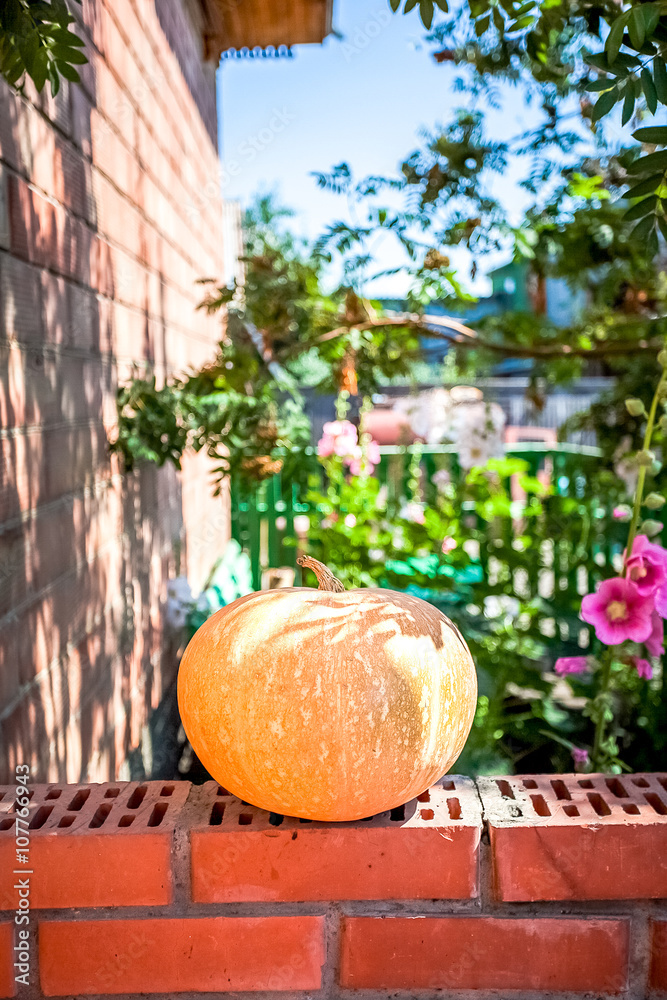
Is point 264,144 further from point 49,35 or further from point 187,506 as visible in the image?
point 49,35

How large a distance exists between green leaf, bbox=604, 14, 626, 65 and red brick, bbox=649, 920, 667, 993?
1192mm

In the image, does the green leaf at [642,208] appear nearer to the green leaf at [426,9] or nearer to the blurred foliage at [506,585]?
the green leaf at [426,9]

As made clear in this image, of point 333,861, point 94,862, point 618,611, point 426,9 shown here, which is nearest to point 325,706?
point 333,861

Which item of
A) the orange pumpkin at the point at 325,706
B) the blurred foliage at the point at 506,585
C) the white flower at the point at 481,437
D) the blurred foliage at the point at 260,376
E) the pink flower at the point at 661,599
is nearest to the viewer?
the orange pumpkin at the point at 325,706

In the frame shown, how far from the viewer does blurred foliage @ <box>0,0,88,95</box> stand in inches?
42.6

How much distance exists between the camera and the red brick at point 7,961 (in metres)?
0.98

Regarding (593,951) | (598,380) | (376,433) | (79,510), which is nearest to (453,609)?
(79,510)

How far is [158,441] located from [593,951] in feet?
5.18

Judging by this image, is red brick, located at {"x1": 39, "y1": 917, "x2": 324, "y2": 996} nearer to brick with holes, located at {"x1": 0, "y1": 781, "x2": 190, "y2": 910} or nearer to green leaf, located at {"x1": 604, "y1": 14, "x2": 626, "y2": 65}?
brick with holes, located at {"x1": 0, "y1": 781, "x2": 190, "y2": 910}

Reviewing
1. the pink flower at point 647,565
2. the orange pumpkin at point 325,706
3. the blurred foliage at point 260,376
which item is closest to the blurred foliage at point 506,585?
the blurred foliage at point 260,376

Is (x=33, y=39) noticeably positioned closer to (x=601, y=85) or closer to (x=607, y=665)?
(x=601, y=85)

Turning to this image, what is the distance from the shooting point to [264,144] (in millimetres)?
2865

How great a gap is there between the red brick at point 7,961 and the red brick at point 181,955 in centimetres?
4

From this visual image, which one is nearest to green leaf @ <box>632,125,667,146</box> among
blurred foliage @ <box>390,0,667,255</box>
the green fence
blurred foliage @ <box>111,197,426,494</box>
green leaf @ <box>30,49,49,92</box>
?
blurred foliage @ <box>390,0,667,255</box>
